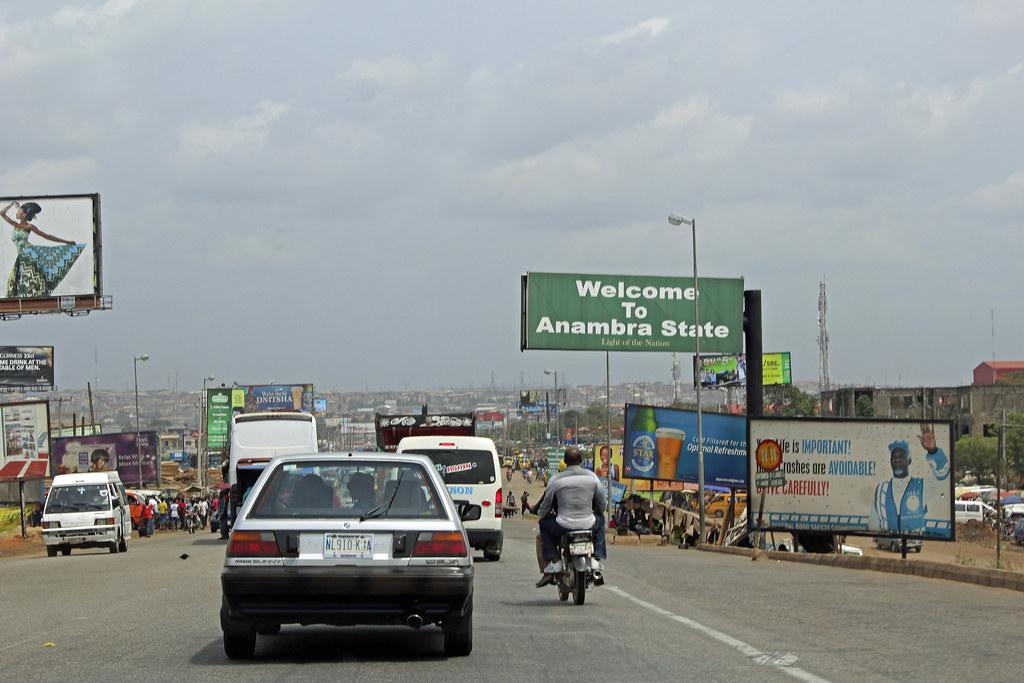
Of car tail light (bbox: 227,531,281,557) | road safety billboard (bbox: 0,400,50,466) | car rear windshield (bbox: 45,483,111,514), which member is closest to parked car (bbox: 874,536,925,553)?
car rear windshield (bbox: 45,483,111,514)

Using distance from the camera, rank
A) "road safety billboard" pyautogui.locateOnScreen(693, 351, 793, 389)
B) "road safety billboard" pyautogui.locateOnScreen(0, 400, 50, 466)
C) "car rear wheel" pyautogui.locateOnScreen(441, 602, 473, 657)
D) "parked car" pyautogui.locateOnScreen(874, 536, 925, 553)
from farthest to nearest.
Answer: "road safety billboard" pyautogui.locateOnScreen(693, 351, 793, 389) → "road safety billboard" pyautogui.locateOnScreen(0, 400, 50, 466) → "parked car" pyautogui.locateOnScreen(874, 536, 925, 553) → "car rear wheel" pyautogui.locateOnScreen(441, 602, 473, 657)

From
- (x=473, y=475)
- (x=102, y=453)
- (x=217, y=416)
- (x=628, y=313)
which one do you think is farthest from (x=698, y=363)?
(x=217, y=416)

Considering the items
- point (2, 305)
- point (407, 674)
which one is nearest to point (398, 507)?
point (407, 674)

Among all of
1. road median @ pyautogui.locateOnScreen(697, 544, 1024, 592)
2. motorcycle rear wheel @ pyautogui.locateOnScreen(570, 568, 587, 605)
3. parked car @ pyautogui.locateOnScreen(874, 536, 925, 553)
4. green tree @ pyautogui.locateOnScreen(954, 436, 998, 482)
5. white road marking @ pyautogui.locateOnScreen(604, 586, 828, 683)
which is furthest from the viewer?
green tree @ pyautogui.locateOnScreen(954, 436, 998, 482)

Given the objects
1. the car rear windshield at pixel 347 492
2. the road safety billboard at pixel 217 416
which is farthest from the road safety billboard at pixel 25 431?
the car rear windshield at pixel 347 492

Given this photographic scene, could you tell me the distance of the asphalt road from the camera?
30.7 feet

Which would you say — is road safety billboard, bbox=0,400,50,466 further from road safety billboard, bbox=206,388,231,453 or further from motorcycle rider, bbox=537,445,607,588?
motorcycle rider, bbox=537,445,607,588

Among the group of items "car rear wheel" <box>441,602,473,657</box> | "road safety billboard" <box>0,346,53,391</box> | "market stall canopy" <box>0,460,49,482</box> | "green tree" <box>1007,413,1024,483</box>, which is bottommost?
"green tree" <box>1007,413,1024,483</box>

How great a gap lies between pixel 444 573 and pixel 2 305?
39.2 metres

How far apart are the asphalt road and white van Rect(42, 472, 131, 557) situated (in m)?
15.4

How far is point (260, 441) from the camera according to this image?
129 feet

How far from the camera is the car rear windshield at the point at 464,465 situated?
24922mm

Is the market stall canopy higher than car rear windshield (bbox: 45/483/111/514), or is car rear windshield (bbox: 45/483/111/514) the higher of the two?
car rear windshield (bbox: 45/483/111/514)

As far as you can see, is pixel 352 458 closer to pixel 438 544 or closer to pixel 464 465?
pixel 438 544
